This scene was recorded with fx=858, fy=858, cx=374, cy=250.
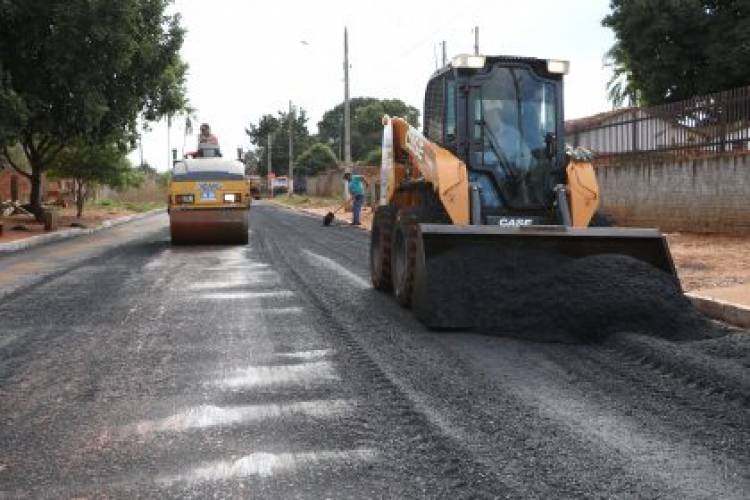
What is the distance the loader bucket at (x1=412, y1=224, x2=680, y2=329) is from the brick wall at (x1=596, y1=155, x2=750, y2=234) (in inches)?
330

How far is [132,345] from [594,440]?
14.6 feet

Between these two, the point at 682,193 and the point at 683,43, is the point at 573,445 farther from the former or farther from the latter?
the point at 683,43

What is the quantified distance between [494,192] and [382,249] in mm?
2140

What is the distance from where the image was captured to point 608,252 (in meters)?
8.41

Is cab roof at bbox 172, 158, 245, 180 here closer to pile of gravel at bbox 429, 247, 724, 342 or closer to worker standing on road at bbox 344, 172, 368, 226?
worker standing on road at bbox 344, 172, 368, 226

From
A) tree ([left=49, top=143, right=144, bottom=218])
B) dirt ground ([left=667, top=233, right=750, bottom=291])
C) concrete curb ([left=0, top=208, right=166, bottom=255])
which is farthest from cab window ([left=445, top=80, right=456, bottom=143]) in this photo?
tree ([left=49, top=143, right=144, bottom=218])

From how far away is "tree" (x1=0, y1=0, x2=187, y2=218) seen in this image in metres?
22.1

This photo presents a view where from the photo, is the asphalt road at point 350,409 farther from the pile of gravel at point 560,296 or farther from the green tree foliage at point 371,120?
the green tree foliage at point 371,120

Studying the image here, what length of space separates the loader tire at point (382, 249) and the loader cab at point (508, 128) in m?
1.71

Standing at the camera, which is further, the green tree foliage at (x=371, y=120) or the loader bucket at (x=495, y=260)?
the green tree foliage at (x=371, y=120)

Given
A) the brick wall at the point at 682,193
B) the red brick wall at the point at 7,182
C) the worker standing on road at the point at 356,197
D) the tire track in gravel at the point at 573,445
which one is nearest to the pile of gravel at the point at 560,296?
the tire track in gravel at the point at 573,445

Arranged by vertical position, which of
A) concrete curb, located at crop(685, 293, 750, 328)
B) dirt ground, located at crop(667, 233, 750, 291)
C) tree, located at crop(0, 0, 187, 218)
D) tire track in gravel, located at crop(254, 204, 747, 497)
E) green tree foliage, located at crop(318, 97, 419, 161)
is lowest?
tire track in gravel, located at crop(254, 204, 747, 497)

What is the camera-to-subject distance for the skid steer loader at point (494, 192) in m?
8.28

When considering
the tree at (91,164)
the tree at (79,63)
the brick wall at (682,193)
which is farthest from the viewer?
the tree at (91,164)
